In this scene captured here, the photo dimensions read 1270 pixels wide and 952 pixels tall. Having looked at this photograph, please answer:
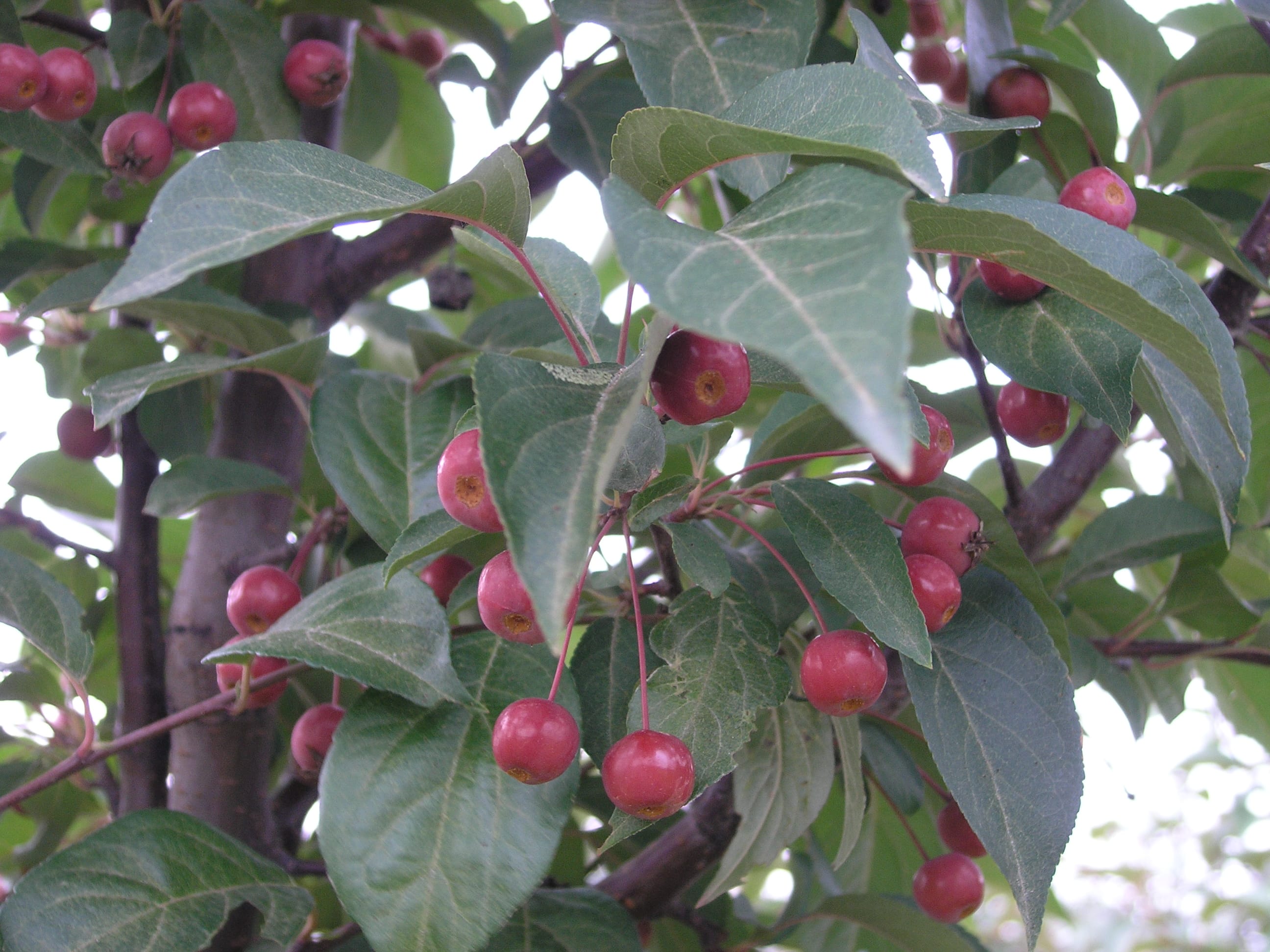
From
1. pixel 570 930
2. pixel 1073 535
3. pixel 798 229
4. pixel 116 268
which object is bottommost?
pixel 1073 535

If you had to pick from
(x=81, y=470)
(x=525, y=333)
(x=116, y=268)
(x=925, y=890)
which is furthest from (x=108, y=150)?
(x=925, y=890)

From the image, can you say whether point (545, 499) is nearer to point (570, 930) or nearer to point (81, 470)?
point (570, 930)

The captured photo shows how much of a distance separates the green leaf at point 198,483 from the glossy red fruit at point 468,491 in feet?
2.07

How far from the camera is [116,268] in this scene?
1266mm

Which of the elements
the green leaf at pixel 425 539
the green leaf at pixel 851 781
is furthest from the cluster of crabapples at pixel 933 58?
the green leaf at pixel 425 539

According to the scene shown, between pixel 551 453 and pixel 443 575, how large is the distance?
600 millimetres

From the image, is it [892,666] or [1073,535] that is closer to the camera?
[892,666]

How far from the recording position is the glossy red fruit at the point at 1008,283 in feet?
2.85

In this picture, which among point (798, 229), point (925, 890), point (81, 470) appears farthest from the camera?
point (81, 470)

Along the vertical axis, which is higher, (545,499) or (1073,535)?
(545,499)

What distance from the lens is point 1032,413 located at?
3.25 ft

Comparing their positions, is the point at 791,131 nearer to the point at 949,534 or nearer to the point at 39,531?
the point at 949,534

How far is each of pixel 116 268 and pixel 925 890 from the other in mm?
1238

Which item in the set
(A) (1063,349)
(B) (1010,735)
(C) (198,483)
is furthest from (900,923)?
(C) (198,483)
